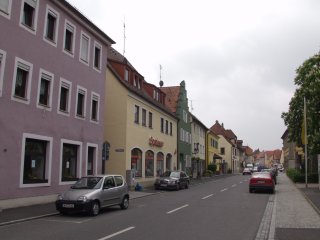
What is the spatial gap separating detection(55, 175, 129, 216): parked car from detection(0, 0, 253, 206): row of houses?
317 cm

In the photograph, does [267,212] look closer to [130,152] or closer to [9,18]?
[9,18]

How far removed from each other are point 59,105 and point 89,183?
653 cm

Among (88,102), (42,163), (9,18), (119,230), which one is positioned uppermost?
(9,18)

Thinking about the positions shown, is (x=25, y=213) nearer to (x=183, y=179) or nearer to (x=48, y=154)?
(x=48, y=154)

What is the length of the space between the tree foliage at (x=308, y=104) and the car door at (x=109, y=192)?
2310 centimetres

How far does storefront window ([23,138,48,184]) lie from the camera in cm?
1961

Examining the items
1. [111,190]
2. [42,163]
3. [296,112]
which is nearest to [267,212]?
[111,190]

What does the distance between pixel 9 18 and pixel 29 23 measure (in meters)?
1.83

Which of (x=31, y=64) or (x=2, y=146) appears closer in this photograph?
(x=2, y=146)

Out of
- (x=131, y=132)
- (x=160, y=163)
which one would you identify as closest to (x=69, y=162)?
(x=131, y=132)

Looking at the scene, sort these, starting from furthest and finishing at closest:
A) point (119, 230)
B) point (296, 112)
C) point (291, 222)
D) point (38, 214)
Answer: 1. point (296, 112)
2. point (38, 214)
3. point (291, 222)
4. point (119, 230)

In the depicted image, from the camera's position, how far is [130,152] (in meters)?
32.7

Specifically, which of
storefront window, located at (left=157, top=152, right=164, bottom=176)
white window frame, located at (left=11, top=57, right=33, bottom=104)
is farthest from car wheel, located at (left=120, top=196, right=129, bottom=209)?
storefront window, located at (left=157, top=152, right=164, bottom=176)

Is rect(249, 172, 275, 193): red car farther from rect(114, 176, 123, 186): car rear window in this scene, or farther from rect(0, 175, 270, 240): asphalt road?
rect(114, 176, 123, 186): car rear window
